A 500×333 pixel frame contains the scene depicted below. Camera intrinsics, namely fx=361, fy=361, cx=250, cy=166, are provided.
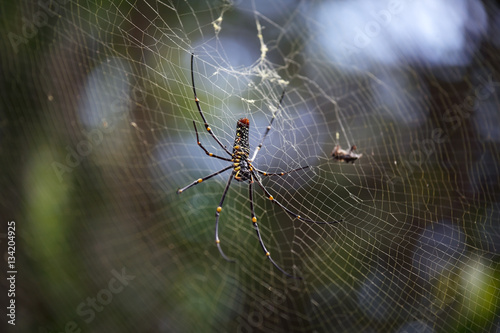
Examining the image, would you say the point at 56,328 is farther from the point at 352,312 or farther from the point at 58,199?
the point at 352,312

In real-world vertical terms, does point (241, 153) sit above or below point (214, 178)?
below

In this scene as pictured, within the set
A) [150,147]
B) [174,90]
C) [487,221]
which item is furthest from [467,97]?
[150,147]

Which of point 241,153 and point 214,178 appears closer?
point 241,153

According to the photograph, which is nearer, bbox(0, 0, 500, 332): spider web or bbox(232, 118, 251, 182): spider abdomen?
bbox(232, 118, 251, 182): spider abdomen

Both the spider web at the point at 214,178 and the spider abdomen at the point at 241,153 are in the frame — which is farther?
the spider web at the point at 214,178
